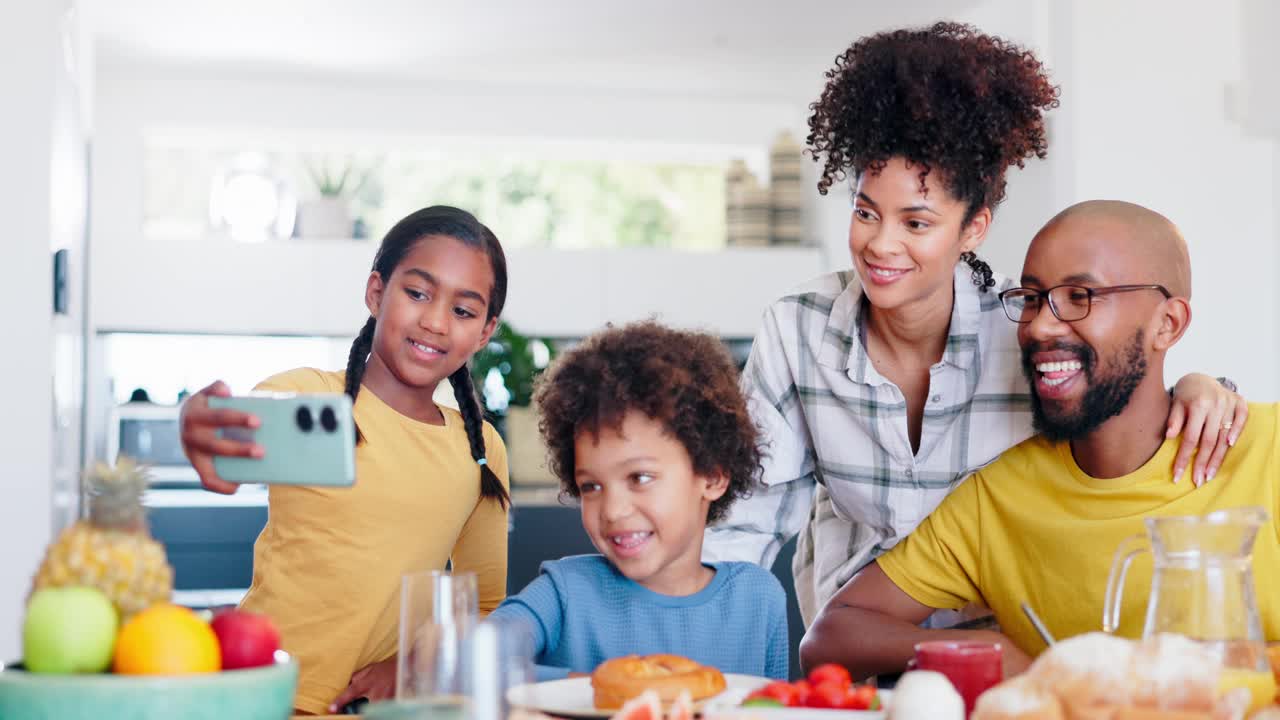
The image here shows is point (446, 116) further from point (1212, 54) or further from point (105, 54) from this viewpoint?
point (1212, 54)

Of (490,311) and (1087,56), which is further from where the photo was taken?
(1087,56)

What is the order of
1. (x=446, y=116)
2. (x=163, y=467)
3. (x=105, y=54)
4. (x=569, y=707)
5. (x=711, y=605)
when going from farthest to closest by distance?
(x=446, y=116) < (x=105, y=54) < (x=163, y=467) < (x=711, y=605) < (x=569, y=707)

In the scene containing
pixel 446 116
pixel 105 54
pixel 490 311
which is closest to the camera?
pixel 490 311

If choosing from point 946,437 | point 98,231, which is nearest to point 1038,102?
point 946,437

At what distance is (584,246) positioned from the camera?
20.7 ft

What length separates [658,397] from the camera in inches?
60.1

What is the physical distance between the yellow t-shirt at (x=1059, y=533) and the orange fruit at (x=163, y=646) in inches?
42.3

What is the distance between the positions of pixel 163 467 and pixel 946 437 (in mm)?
4355

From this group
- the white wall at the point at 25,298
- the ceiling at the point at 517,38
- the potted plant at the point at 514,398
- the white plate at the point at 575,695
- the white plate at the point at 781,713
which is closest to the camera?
the white plate at the point at 781,713

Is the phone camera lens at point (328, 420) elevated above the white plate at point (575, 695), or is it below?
above

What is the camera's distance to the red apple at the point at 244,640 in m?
0.90

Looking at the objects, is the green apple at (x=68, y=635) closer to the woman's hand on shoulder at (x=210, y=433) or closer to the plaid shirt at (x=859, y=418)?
the woman's hand on shoulder at (x=210, y=433)

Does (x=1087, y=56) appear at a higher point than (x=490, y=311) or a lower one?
higher

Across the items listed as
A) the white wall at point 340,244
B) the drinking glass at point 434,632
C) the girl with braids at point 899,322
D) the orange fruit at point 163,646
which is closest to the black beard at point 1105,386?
the girl with braids at point 899,322
